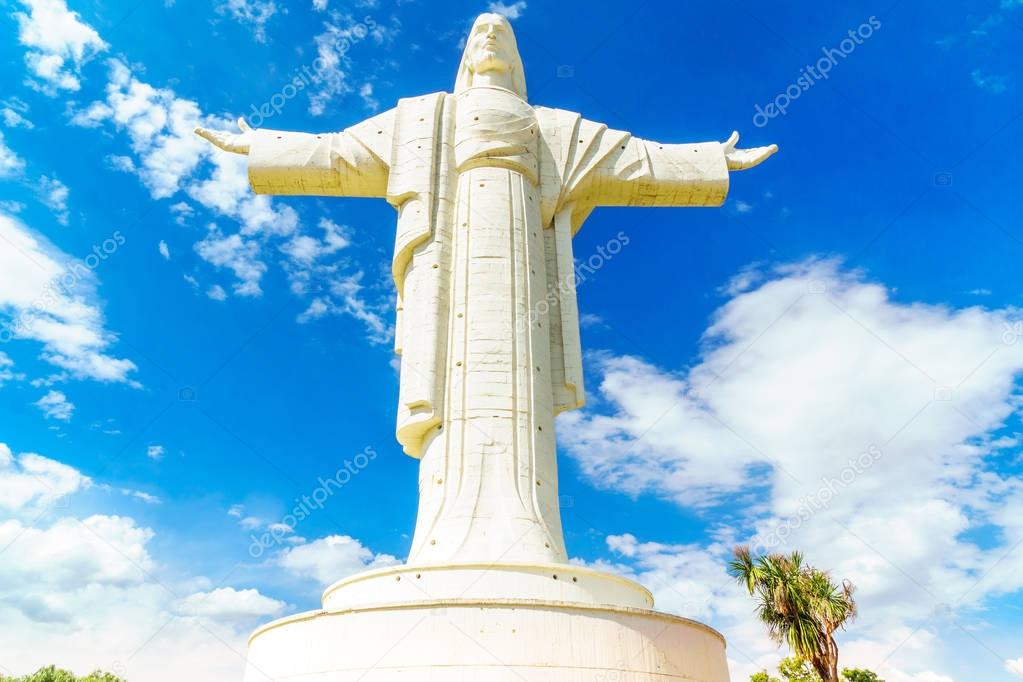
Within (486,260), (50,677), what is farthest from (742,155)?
(50,677)

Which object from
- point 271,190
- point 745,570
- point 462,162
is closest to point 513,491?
point 462,162

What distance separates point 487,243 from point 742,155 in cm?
534

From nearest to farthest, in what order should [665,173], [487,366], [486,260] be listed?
1. [487,366]
2. [486,260]
3. [665,173]

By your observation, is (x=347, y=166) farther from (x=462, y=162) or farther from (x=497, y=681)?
(x=497, y=681)

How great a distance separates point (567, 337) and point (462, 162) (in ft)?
11.2

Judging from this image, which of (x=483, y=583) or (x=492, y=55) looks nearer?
(x=483, y=583)

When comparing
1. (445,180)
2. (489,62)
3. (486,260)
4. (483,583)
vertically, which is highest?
(489,62)

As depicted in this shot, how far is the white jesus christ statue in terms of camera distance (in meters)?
9.39

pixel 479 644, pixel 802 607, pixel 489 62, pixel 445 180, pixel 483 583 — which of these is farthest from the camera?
pixel 802 607

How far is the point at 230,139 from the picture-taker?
486 inches

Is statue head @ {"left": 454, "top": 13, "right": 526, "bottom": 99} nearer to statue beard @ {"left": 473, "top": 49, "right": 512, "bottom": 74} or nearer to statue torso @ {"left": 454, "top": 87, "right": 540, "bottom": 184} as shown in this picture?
statue beard @ {"left": 473, "top": 49, "right": 512, "bottom": 74}

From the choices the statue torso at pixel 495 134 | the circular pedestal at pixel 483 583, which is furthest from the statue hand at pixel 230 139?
the circular pedestal at pixel 483 583

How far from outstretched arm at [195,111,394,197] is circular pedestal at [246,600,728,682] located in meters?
7.49

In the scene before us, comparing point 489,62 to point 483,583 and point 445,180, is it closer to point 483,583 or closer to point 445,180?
point 445,180
